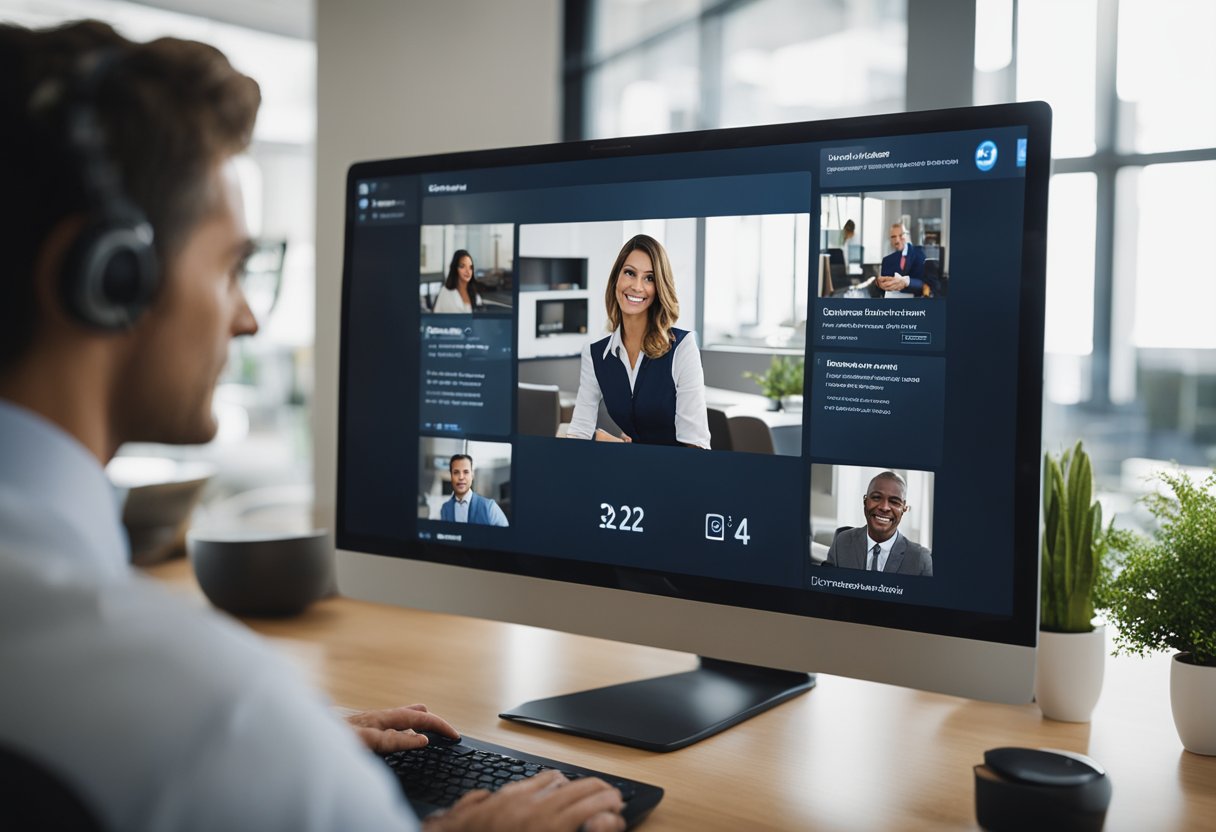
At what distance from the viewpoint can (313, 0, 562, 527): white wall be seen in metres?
1.74

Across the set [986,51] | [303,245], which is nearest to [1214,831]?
[986,51]

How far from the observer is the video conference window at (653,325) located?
3.33 ft

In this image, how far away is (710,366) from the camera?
104cm

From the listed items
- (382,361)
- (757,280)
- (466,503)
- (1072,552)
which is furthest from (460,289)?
(1072,552)

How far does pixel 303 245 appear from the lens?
367 centimetres

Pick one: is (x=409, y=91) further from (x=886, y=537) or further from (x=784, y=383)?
(x=886, y=537)

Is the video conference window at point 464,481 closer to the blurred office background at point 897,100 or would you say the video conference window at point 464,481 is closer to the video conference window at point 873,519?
the video conference window at point 873,519

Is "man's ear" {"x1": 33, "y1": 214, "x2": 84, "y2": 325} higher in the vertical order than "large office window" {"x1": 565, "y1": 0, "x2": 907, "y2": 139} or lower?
lower

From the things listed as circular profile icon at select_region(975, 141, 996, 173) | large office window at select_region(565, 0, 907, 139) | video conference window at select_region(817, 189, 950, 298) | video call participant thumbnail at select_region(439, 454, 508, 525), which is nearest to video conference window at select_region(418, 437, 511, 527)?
video call participant thumbnail at select_region(439, 454, 508, 525)

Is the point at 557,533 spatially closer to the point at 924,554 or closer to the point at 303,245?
the point at 924,554

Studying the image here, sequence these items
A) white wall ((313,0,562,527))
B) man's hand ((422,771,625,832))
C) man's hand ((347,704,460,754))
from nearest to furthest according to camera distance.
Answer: man's hand ((422,771,625,832)) < man's hand ((347,704,460,754)) < white wall ((313,0,562,527))

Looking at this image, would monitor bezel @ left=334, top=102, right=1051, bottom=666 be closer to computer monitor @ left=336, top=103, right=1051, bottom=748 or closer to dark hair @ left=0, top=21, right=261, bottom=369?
computer monitor @ left=336, top=103, right=1051, bottom=748

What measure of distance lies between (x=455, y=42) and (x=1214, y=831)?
1562mm

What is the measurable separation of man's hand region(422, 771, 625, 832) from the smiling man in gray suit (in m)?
0.33
